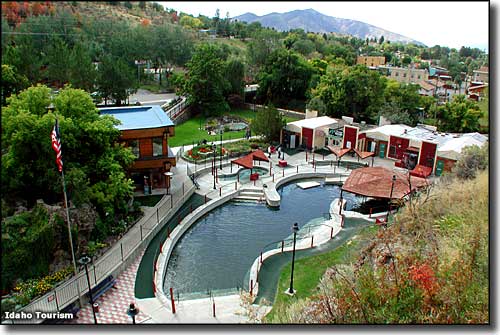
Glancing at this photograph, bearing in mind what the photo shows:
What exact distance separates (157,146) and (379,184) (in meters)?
11.3

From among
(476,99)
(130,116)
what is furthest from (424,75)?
(130,116)

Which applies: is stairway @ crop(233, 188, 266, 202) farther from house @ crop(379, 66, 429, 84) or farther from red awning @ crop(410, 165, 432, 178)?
house @ crop(379, 66, 429, 84)

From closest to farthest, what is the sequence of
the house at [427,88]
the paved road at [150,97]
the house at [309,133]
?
the house at [309,133]
the paved road at [150,97]
the house at [427,88]

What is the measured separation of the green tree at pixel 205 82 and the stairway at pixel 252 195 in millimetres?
17413

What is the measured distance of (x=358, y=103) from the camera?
120 ft

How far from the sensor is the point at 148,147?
792 inches

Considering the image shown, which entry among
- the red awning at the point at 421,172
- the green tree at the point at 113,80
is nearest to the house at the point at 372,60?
the green tree at the point at 113,80

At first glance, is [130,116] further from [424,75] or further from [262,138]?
[424,75]

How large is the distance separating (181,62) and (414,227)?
40813 mm

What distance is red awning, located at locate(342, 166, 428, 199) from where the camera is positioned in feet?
66.3

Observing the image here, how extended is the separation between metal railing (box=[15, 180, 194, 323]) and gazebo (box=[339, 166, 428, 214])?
28.5ft

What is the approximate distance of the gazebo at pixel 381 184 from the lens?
66.1 ft

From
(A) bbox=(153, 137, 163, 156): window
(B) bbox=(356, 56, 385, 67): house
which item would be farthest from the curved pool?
(B) bbox=(356, 56, 385, 67): house

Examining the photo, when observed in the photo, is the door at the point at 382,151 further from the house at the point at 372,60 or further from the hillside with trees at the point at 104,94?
the house at the point at 372,60
